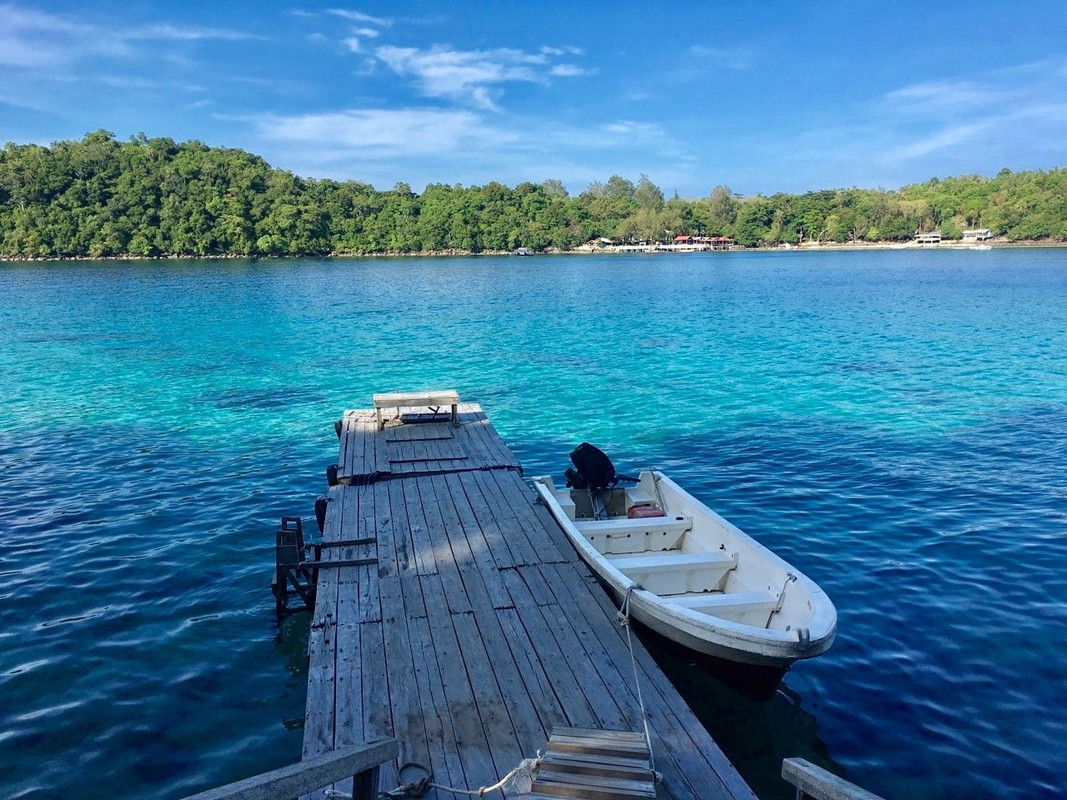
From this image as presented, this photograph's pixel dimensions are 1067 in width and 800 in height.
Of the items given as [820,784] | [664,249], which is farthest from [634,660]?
[664,249]

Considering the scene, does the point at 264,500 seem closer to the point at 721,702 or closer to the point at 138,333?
the point at 721,702

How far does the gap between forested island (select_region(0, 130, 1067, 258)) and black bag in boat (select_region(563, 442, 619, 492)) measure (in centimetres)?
14135

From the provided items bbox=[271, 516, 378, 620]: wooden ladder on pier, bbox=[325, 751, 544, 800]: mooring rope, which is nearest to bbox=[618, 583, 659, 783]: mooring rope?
bbox=[325, 751, 544, 800]: mooring rope

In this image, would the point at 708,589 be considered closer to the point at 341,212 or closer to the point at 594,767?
the point at 594,767

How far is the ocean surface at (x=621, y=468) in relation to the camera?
676 cm

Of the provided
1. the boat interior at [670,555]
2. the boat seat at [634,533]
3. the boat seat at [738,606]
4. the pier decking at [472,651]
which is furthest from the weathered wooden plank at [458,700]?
the boat seat at [634,533]

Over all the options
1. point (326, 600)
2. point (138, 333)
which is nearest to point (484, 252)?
point (138, 333)

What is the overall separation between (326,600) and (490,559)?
1875 millimetres

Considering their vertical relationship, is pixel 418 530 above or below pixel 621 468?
above

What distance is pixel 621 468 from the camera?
14680mm

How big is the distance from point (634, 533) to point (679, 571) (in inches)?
48.2

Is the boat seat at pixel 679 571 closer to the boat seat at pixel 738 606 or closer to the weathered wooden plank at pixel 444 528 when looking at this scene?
the boat seat at pixel 738 606

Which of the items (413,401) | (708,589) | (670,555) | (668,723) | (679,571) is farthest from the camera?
(413,401)

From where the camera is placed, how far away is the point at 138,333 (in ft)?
118
